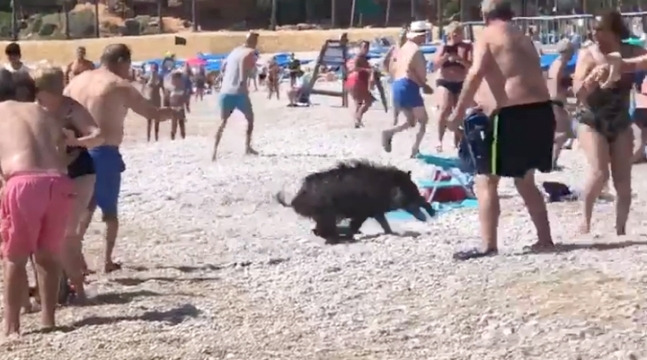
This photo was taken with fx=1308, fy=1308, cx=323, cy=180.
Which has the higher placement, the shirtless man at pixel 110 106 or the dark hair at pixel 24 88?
the dark hair at pixel 24 88

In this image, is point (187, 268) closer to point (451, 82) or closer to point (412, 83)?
point (451, 82)

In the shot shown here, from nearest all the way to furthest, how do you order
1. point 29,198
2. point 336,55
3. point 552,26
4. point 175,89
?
point 29,198
point 175,89
point 552,26
point 336,55

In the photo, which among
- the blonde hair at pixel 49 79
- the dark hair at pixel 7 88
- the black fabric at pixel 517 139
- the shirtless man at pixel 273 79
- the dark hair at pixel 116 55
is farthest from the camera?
the shirtless man at pixel 273 79

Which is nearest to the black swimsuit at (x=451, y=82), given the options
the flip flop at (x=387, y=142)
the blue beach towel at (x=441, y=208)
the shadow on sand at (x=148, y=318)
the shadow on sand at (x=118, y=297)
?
the flip flop at (x=387, y=142)

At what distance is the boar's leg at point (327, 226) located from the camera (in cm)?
919

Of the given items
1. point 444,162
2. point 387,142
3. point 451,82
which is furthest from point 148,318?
point 387,142

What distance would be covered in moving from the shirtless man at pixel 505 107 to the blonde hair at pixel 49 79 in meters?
2.29

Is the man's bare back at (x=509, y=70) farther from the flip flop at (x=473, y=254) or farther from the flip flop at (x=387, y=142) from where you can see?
Answer: the flip flop at (x=387, y=142)

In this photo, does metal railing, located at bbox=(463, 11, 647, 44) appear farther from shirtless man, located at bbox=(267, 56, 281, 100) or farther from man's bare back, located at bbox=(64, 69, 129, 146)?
man's bare back, located at bbox=(64, 69, 129, 146)

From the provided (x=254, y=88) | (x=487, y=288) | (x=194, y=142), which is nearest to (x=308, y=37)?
(x=254, y=88)

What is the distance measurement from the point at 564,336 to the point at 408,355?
27.9 inches

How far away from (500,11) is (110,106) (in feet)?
7.81

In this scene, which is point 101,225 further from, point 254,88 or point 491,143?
point 254,88

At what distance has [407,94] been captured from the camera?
14086mm
